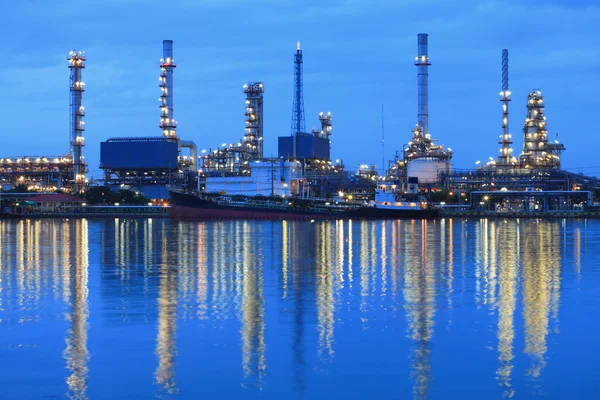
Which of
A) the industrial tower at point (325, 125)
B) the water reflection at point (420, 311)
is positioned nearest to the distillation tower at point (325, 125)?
the industrial tower at point (325, 125)

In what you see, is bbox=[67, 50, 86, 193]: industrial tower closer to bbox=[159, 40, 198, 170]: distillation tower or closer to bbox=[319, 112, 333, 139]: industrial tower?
bbox=[159, 40, 198, 170]: distillation tower

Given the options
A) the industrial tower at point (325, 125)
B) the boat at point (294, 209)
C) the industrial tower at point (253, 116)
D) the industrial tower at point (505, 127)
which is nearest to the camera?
the boat at point (294, 209)

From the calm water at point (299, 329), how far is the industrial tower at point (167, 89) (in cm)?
7705

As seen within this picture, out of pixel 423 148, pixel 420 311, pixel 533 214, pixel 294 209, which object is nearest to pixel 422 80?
pixel 423 148

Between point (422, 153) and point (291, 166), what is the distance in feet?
49.7

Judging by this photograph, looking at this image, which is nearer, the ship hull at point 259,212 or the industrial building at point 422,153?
the ship hull at point 259,212

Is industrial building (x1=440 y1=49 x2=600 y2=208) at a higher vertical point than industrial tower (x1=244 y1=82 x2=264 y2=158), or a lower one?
lower

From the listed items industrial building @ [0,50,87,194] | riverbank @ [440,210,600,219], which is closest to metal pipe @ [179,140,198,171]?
industrial building @ [0,50,87,194]

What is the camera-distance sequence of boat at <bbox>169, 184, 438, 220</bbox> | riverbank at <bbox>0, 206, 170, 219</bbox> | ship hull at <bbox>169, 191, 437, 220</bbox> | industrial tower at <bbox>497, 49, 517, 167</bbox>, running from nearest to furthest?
ship hull at <bbox>169, 191, 437, 220</bbox>
boat at <bbox>169, 184, 438, 220</bbox>
riverbank at <bbox>0, 206, 170, 219</bbox>
industrial tower at <bbox>497, 49, 517, 167</bbox>

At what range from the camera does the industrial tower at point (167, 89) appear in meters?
103

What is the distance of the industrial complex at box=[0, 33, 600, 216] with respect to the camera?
3787 inches

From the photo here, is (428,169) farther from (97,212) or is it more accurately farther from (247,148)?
(97,212)

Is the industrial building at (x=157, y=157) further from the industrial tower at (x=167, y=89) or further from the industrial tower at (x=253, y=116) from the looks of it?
the industrial tower at (x=253, y=116)

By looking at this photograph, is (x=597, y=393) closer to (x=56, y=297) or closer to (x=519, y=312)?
(x=519, y=312)
